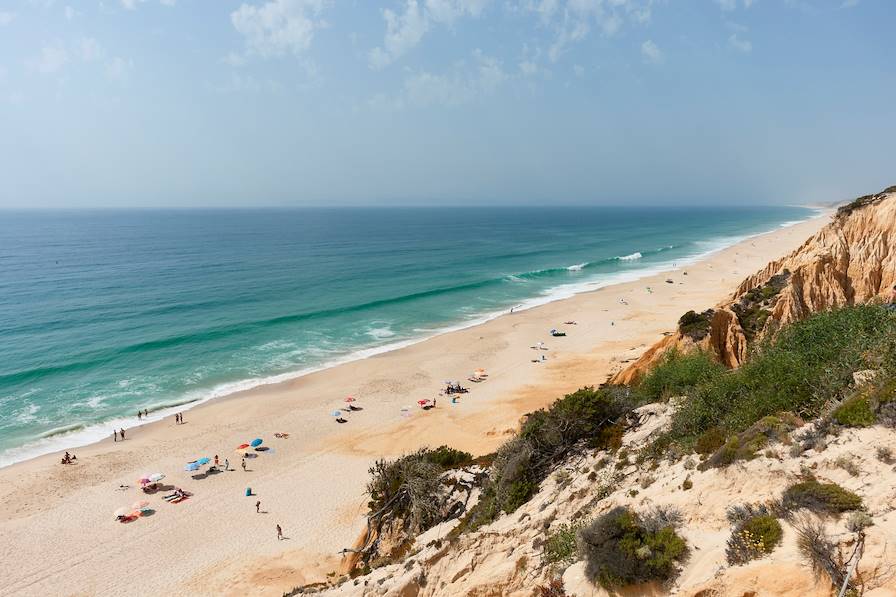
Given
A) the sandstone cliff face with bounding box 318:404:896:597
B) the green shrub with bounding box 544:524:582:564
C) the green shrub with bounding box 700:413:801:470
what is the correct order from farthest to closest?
the green shrub with bounding box 544:524:582:564, the green shrub with bounding box 700:413:801:470, the sandstone cliff face with bounding box 318:404:896:597

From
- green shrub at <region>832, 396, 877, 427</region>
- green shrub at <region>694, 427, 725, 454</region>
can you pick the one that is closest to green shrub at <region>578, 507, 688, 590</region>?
green shrub at <region>694, 427, 725, 454</region>

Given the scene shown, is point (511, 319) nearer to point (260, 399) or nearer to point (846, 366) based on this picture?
point (260, 399)

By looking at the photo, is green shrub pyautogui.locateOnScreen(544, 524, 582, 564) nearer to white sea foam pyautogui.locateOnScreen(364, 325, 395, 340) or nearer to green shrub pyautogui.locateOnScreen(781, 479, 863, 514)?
green shrub pyautogui.locateOnScreen(781, 479, 863, 514)

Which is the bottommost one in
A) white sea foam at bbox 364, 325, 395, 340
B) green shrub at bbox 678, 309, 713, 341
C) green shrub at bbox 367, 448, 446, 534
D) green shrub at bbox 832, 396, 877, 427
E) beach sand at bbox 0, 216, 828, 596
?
beach sand at bbox 0, 216, 828, 596

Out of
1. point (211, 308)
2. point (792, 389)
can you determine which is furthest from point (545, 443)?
point (211, 308)

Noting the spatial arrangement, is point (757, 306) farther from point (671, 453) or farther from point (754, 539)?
point (754, 539)

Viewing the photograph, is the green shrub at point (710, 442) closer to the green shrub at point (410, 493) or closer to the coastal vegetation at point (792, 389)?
the coastal vegetation at point (792, 389)

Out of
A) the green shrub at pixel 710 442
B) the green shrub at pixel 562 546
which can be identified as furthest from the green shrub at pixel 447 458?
the green shrub at pixel 710 442
